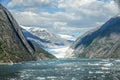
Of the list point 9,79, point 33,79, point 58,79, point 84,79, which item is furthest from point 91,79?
point 9,79

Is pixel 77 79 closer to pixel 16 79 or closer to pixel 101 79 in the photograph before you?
pixel 101 79

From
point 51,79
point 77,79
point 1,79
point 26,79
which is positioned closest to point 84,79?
point 77,79

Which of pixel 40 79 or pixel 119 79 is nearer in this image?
pixel 119 79

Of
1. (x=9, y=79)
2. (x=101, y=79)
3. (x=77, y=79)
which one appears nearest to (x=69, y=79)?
(x=77, y=79)

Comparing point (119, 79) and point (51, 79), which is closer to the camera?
point (119, 79)

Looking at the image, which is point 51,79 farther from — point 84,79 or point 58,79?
point 84,79

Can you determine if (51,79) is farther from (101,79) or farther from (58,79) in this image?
(101,79)
